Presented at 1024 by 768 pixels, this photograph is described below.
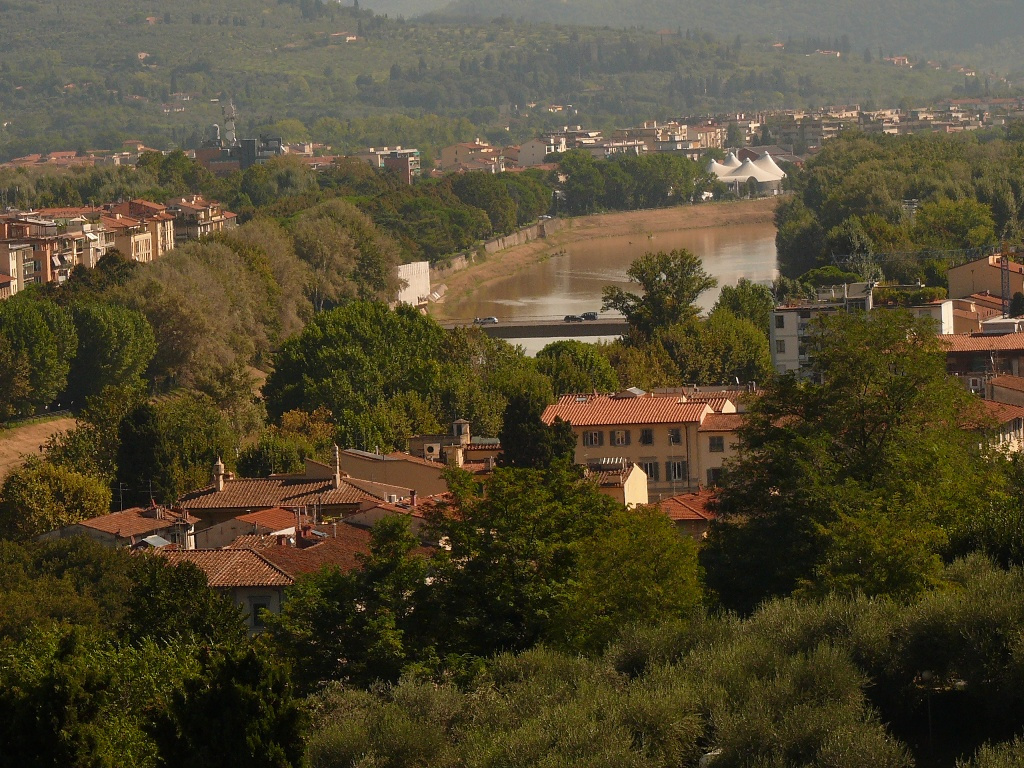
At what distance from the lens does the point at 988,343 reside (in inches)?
1373

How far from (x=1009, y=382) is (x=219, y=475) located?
465 inches

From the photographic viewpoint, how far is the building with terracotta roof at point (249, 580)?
2123cm

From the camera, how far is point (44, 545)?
24.2m

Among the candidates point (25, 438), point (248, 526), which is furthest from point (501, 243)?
point (248, 526)

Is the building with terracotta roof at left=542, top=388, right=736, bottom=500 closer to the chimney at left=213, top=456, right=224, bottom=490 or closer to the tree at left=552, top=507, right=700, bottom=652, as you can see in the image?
the chimney at left=213, top=456, right=224, bottom=490

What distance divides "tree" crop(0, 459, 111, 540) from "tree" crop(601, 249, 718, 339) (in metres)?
18.7

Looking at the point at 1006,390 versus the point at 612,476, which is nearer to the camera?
the point at 612,476

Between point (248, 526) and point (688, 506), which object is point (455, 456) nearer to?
point (248, 526)

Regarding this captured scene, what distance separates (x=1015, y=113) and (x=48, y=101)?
3208 inches

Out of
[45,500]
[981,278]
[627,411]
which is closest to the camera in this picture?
[45,500]

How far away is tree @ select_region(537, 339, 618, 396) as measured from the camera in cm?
3866

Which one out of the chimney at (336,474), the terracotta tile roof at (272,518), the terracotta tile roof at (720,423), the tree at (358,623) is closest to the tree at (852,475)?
the tree at (358,623)

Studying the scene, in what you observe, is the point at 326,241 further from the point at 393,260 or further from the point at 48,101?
the point at 48,101

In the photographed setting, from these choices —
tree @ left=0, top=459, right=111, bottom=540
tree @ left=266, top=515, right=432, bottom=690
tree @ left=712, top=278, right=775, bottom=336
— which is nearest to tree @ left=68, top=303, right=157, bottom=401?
tree @ left=0, top=459, right=111, bottom=540
